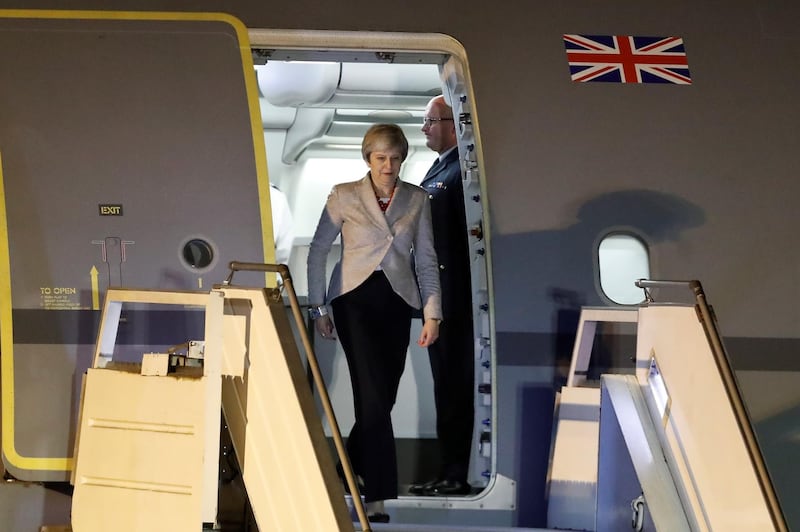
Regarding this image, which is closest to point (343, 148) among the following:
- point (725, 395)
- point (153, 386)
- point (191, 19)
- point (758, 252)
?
point (191, 19)

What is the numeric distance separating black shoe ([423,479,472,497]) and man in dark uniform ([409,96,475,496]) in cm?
8

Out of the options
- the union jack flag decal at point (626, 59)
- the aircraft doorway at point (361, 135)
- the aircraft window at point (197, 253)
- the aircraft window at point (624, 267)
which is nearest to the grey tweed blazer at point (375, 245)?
the aircraft doorway at point (361, 135)

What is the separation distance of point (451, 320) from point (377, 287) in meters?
0.79

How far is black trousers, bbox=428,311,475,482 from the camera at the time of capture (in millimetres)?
5453

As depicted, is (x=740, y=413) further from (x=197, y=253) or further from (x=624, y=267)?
(x=197, y=253)

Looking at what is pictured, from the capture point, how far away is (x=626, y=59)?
5312 mm

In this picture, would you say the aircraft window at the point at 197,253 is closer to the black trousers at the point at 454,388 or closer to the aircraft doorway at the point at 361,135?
the aircraft doorway at the point at 361,135

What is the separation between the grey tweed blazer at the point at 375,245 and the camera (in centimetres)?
493

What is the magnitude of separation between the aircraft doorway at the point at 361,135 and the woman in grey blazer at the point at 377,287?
0.99 ft

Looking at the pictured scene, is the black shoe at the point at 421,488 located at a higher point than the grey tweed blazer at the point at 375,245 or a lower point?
lower

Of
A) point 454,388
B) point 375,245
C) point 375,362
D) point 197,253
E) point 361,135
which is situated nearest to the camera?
point 375,362

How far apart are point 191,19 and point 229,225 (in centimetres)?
99

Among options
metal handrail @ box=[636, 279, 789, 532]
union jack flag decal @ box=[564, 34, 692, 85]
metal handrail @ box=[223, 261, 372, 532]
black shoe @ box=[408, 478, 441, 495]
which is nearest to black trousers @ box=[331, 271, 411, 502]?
black shoe @ box=[408, 478, 441, 495]

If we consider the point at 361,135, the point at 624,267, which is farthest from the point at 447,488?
the point at 361,135
